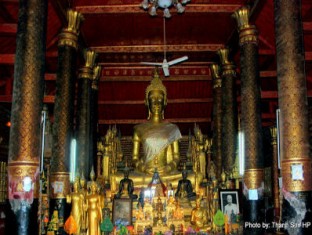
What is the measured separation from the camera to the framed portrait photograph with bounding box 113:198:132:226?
26.7 feet

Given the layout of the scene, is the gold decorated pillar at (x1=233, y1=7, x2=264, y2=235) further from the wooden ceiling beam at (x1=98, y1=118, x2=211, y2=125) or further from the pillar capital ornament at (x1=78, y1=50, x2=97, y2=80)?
the wooden ceiling beam at (x1=98, y1=118, x2=211, y2=125)

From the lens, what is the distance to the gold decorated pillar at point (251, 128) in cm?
859

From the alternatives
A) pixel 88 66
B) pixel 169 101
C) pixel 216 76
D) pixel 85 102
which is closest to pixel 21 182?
pixel 85 102

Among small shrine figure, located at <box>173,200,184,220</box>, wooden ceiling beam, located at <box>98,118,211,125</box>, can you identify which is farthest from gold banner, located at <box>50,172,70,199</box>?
wooden ceiling beam, located at <box>98,118,211,125</box>

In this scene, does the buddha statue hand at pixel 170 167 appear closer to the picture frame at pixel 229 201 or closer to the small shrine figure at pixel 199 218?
the picture frame at pixel 229 201

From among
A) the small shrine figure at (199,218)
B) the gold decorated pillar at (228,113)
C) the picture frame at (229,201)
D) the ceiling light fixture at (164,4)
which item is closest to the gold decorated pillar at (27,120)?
the ceiling light fixture at (164,4)

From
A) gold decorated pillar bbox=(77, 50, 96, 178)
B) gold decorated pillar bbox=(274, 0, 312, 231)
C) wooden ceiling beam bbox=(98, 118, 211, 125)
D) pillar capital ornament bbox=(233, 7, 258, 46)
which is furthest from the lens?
wooden ceiling beam bbox=(98, 118, 211, 125)

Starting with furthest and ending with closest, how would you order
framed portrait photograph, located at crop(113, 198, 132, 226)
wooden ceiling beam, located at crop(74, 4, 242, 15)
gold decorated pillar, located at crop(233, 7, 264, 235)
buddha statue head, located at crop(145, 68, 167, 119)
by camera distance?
buddha statue head, located at crop(145, 68, 167, 119) → wooden ceiling beam, located at crop(74, 4, 242, 15) → gold decorated pillar, located at crop(233, 7, 264, 235) → framed portrait photograph, located at crop(113, 198, 132, 226)

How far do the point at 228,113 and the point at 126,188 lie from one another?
13.1 ft

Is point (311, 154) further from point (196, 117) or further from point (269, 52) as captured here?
point (196, 117)

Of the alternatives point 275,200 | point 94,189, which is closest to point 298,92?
point 94,189

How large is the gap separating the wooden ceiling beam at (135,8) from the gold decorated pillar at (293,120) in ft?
10.8

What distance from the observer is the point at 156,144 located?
10945 millimetres

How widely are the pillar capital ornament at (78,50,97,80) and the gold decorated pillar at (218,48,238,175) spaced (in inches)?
139
